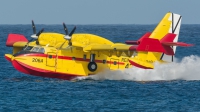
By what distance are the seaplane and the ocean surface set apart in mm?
774

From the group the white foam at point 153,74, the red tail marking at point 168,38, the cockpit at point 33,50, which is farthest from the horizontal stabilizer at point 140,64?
the cockpit at point 33,50

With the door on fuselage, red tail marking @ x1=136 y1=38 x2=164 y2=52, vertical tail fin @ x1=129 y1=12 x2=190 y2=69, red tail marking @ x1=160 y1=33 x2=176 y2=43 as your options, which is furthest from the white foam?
red tail marking @ x1=136 y1=38 x2=164 y2=52

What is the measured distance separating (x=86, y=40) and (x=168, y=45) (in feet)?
20.4

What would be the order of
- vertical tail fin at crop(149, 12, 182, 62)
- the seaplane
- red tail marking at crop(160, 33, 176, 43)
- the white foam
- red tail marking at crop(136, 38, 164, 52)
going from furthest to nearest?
vertical tail fin at crop(149, 12, 182, 62) → the white foam → red tail marking at crop(160, 33, 176, 43) → the seaplane → red tail marking at crop(136, 38, 164, 52)

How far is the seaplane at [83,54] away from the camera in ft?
140

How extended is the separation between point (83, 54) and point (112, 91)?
6814 mm

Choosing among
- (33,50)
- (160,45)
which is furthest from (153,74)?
(33,50)

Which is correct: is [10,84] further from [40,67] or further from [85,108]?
[85,108]

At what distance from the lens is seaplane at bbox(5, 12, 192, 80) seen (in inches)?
1686

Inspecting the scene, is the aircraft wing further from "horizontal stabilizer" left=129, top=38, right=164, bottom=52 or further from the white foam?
the white foam

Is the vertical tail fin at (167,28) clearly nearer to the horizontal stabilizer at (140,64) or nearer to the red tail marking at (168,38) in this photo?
the red tail marking at (168,38)

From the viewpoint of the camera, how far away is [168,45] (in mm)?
44344

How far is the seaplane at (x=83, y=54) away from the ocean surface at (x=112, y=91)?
774 mm

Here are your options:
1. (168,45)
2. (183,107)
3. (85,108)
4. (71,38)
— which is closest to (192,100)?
(183,107)
